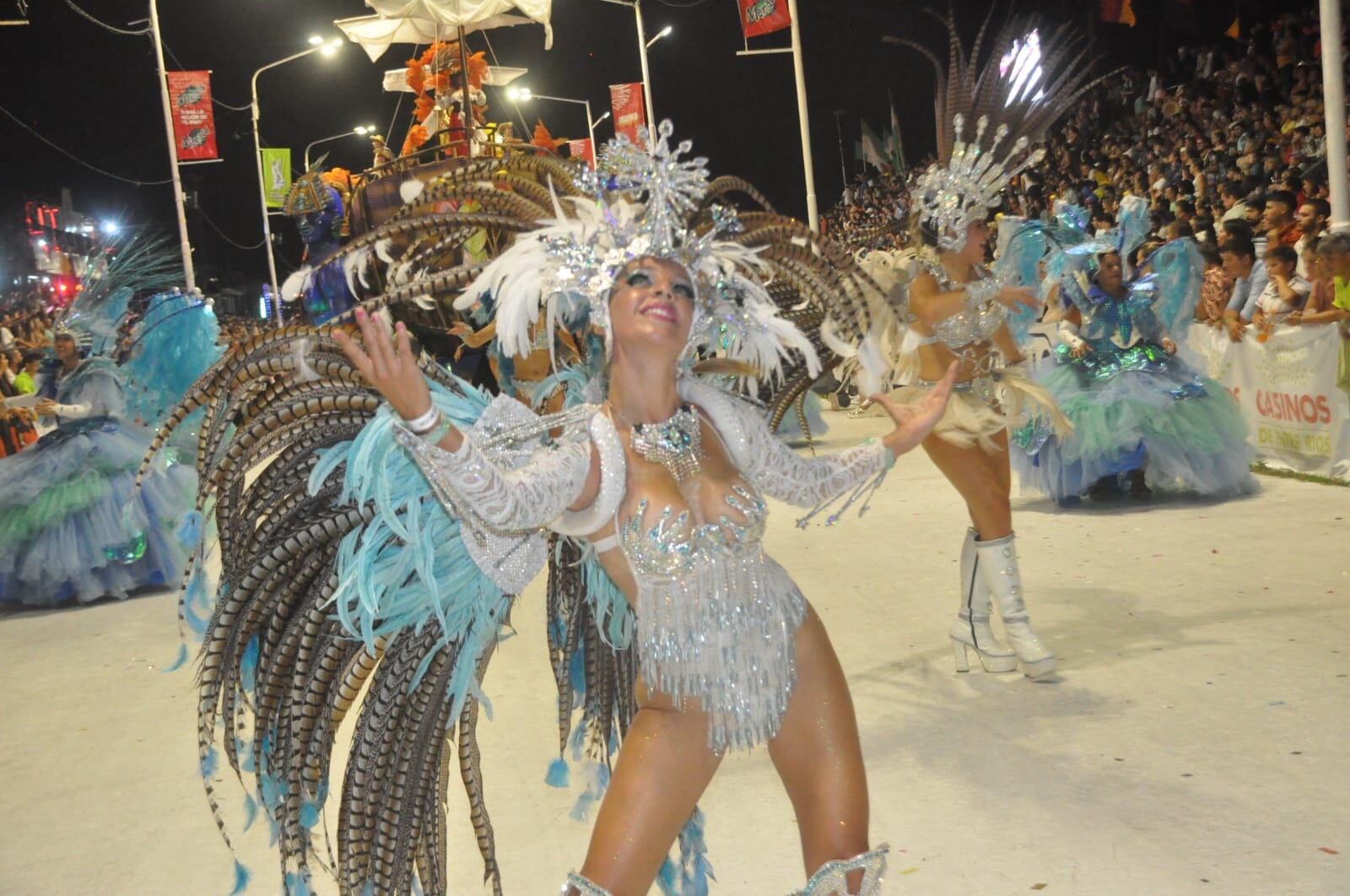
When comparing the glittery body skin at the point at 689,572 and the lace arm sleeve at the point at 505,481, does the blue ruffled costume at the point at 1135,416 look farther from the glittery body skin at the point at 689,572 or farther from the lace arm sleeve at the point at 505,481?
the lace arm sleeve at the point at 505,481

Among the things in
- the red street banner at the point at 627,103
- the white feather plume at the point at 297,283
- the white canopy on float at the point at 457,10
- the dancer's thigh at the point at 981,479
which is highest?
the red street banner at the point at 627,103

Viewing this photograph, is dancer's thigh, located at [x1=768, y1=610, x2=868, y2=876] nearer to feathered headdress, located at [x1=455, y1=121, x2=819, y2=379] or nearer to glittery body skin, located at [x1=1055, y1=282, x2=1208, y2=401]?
feathered headdress, located at [x1=455, y1=121, x2=819, y2=379]

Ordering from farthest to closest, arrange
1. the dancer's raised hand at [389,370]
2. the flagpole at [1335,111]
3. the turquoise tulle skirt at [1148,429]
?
the flagpole at [1335,111], the turquoise tulle skirt at [1148,429], the dancer's raised hand at [389,370]

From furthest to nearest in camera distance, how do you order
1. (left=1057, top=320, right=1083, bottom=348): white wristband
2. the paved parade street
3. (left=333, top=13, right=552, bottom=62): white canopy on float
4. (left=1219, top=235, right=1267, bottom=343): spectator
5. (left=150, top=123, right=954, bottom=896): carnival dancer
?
(left=333, top=13, right=552, bottom=62): white canopy on float < (left=1219, top=235, right=1267, bottom=343): spectator < (left=1057, top=320, right=1083, bottom=348): white wristband < the paved parade street < (left=150, top=123, right=954, bottom=896): carnival dancer

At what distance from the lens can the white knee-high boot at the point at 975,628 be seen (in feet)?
15.2

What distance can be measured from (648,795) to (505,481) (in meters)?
0.60

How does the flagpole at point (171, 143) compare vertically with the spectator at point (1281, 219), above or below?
above

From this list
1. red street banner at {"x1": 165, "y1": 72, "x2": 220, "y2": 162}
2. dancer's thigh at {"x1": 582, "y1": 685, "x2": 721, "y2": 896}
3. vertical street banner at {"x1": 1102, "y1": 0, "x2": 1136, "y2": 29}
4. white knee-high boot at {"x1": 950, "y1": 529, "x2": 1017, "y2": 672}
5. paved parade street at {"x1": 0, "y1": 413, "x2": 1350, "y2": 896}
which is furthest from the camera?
red street banner at {"x1": 165, "y1": 72, "x2": 220, "y2": 162}

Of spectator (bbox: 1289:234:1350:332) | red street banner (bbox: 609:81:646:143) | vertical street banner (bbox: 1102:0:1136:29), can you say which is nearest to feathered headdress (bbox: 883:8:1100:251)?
spectator (bbox: 1289:234:1350:332)

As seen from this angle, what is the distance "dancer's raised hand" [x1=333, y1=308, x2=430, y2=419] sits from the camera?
6.71ft

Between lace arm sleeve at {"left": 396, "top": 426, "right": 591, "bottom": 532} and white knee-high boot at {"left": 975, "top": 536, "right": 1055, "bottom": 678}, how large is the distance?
2554mm

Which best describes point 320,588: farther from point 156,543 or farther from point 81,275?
point 81,275

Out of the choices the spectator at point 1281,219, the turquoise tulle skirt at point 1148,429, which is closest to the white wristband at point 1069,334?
the turquoise tulle skirt at point 1148,429

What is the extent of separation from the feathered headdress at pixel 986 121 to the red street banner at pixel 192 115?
17.2 m
